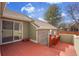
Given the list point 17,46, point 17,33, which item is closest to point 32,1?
point 17,33

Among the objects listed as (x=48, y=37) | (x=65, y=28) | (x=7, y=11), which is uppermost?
(x=7, y=11)

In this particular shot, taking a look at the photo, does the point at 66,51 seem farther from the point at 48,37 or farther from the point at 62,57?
the point at 48,37

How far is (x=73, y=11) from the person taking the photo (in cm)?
379

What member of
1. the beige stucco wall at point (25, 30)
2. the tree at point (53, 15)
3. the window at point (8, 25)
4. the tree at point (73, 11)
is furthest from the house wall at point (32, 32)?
the tree at point (73, 11)

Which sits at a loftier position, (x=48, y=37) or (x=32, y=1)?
(x=32, y=1)

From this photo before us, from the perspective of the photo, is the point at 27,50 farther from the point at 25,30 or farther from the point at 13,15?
the point at 13,15

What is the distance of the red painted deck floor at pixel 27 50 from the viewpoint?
3747mm

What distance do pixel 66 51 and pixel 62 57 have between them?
19 centimetres

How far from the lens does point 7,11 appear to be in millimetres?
3848

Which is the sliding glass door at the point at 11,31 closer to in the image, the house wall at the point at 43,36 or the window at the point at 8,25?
the window at the point at 8,25

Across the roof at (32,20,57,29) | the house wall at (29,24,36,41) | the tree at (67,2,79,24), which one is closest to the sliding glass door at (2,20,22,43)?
the house wall at (29,24,36,41)

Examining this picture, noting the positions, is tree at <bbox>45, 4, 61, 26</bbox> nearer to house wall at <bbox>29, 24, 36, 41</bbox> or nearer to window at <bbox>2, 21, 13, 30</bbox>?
house wall at <bbox>29, 24, 36, 41</bbox>

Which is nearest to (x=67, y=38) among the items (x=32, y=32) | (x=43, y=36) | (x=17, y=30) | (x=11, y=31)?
(x=43, y=36)

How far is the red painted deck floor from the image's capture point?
12.3 ft
